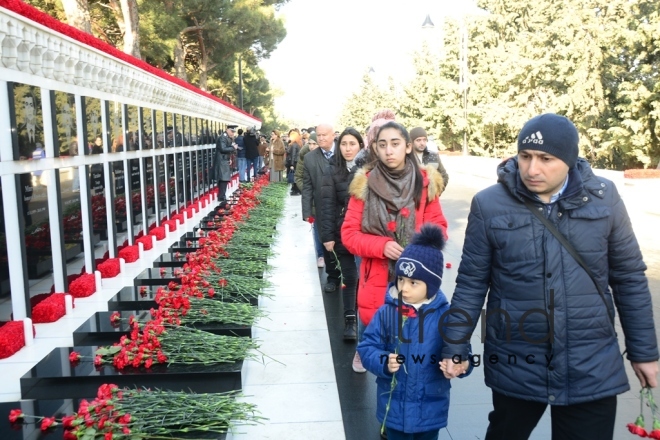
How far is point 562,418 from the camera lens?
2.52 meters

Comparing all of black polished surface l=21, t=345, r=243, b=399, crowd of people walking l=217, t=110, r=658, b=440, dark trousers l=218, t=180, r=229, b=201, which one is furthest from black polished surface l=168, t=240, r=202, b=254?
dark trousers l=218, t=180, r=229, b=201

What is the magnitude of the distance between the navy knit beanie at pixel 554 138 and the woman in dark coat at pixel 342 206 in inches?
113

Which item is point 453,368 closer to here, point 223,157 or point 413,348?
point 413,348

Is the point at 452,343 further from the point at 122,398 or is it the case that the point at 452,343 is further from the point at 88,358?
the point at 88,358

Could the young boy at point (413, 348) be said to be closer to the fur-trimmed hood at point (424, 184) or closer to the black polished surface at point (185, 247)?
the fur-trimmed hood at point (424, 184)

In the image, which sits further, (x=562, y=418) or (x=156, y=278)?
(x=156, y=278)

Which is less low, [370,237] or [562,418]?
[370,237]

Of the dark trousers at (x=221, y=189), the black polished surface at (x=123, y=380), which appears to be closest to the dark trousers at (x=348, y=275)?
the black polished surface at (x=123, y=380)

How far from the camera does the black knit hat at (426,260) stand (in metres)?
2.97

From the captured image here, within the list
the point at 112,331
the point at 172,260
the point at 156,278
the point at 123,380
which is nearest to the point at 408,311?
the point at 123,380

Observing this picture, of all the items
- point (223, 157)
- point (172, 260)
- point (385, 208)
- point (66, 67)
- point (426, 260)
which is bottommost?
point (172, 260)

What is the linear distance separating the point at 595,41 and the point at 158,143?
22.0m

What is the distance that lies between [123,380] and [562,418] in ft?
9.05

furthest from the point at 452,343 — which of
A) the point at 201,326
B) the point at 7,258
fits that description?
the point at 7,258
